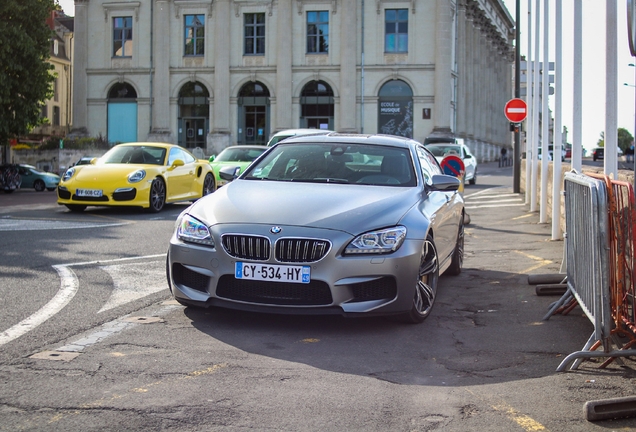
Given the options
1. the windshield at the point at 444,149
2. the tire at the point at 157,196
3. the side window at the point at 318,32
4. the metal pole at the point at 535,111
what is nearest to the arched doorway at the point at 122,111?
the side window at the point at 318,32

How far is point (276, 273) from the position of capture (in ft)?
20.9

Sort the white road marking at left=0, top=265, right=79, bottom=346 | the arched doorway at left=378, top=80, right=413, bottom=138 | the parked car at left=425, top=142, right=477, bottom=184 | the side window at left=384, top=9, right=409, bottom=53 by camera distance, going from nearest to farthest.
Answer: the white road marking at left=0, top=265, right=79, bottom=346 → the parked car at left=425, top=142, right=477, bottom=184 → the arched doorway at left=378, top=80, right=413, bottom=138 → the side window at left=384, top=9, right=409, bottom=53

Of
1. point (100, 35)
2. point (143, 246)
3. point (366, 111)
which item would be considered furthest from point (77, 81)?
point (143, 246)

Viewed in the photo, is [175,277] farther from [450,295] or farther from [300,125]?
[300,125]

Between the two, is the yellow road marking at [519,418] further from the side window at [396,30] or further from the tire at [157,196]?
the side window at [396,30]

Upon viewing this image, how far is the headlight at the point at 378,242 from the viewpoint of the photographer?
6.44m

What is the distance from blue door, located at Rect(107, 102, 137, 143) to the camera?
6128 cm

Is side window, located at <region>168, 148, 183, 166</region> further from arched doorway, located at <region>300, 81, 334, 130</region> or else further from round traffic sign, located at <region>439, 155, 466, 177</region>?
arched doorway, located at <region>300, 81, 334, 130</region>

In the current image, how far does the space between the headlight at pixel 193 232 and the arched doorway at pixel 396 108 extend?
5096cm

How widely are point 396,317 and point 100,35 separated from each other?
58.5 m

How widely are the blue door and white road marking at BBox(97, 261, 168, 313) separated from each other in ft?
172

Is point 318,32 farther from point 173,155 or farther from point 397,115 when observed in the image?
point 173,155

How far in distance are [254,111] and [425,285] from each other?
5354 cm

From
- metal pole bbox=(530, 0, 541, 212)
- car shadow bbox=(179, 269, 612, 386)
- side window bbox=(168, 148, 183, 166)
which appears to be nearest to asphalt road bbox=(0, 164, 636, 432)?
car shadow bbox=(179, 269, 612, 386)
